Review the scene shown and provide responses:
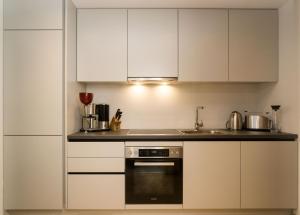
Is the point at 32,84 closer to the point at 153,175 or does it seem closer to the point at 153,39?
the point at 153,39

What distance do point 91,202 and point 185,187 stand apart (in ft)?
2.89

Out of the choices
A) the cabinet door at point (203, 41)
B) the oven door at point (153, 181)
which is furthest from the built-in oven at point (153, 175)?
the cabinet door at point (203, 41)

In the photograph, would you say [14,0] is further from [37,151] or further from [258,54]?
[258,54]

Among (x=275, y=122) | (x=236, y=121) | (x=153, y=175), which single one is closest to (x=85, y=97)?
(x=153, y=175)

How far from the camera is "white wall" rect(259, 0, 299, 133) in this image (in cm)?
219

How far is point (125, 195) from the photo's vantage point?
7.17 ft

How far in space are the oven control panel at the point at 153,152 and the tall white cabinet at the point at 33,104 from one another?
0.63 metres

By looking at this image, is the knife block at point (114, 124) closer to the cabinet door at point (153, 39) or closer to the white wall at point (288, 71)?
the cabinet door at point (153, 39)

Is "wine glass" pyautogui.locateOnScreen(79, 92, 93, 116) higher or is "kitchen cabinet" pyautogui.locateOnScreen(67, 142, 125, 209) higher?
"wine glass" pyautogui.locateOnScreen(79, 92, 93, 116)

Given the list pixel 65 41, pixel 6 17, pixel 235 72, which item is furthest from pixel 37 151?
pixel 235 72

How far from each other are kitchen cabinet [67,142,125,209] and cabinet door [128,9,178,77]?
3.05 ft

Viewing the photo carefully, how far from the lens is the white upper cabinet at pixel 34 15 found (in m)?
2.12

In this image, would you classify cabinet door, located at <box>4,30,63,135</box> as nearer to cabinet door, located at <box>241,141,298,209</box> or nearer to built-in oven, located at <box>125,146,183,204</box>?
built-in oven, located at <box>125,146,183,204</box>

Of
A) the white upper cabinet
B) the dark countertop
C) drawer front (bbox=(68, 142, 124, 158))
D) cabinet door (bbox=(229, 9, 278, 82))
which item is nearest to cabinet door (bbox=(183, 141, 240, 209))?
the dark countertop
